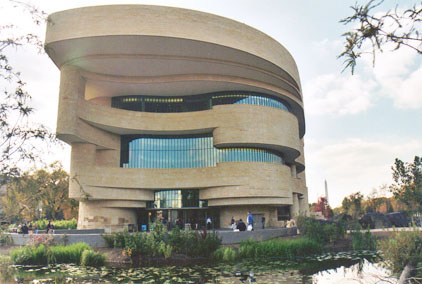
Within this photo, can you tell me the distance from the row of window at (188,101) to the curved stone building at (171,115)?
12 cm

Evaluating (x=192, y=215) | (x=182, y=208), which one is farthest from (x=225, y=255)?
(x=192, y=215)

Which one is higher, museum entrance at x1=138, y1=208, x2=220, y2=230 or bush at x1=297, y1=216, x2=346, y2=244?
museum entrance at x1=138, y1=208, x2=220, y2=230

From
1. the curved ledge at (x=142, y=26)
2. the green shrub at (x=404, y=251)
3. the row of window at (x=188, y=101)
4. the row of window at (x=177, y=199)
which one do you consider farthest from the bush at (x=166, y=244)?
the row of window at (x=188, y=101)

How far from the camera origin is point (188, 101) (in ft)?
120

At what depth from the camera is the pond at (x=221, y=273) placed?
471 inches

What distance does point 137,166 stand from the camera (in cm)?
3447

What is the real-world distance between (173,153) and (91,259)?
19.4 m

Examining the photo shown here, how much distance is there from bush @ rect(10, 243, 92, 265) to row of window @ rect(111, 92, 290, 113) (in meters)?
20.5

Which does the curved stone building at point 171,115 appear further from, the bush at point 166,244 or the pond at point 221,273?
the pond at point 221,273

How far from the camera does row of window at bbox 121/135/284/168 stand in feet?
112

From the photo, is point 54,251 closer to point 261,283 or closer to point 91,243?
point 91,243

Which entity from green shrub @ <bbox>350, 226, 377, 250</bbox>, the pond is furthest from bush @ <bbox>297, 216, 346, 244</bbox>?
the pond

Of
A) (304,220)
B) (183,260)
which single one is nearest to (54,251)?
(183,260)

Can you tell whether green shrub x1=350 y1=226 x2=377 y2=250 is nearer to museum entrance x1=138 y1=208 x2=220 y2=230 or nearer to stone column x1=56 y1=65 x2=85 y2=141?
museum entrance x1=138 y1=208 x2=220 y2=230
